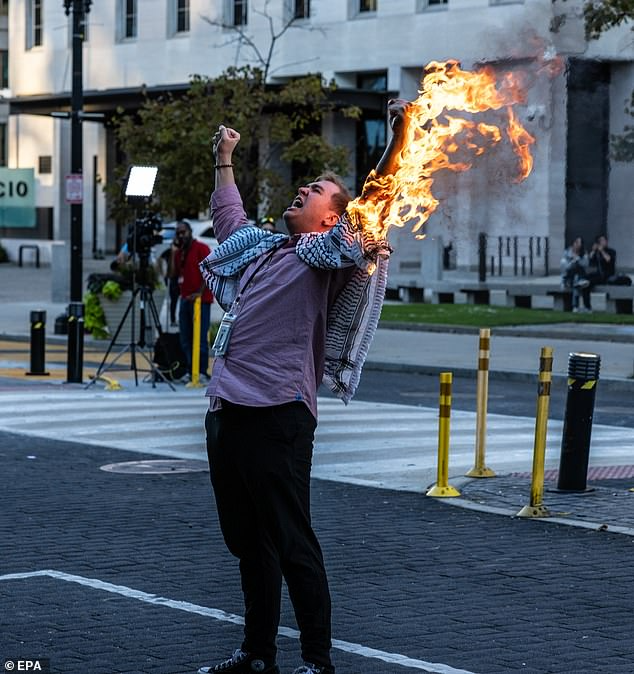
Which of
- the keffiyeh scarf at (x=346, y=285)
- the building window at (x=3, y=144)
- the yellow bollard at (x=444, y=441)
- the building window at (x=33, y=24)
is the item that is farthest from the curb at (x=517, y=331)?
the building window at (x=3, y=144)

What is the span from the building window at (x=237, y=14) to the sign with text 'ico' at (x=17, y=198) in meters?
11.8

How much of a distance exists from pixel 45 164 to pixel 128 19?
785 cm

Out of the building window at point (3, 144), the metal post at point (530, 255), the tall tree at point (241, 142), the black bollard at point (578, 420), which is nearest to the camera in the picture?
the black bollard at point (578, 420)

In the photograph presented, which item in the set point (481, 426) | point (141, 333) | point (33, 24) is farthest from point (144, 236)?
point (33, 24)

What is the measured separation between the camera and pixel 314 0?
4981cm

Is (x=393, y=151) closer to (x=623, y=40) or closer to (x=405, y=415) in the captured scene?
(x=405, y=415)

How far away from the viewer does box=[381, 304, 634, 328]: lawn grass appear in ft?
97.3

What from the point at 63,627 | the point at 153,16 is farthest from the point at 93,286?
the point at 153,16

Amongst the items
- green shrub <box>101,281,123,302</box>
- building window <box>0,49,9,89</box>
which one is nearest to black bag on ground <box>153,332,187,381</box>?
green shrub <box>101,281,123,302</box>

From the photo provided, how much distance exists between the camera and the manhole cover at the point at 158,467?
12.2 m

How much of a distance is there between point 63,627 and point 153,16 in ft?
166

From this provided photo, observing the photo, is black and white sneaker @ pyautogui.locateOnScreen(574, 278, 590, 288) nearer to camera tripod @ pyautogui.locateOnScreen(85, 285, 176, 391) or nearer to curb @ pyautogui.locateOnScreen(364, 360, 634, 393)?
curb @ pyautogui.locateOnScreen(364, 360, 634, 393)

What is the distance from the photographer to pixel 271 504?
6.16 m

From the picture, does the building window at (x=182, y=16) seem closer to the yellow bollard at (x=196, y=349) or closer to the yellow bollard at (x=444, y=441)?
the yellow bollard at (x=196, y=349)
